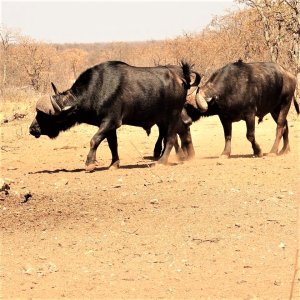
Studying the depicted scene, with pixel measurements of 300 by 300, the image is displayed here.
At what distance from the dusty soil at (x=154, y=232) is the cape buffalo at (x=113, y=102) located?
0.82m

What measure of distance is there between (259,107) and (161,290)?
7900mm

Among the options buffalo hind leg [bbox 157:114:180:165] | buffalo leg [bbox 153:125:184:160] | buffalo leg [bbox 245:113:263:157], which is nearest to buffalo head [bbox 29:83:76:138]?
buffalo hind leg [bbox 157:114:180:165]

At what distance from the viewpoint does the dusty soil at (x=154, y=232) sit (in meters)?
5.75

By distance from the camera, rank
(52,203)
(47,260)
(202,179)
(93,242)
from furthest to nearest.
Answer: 1. (202,179)
2. (52,203)
3. (93,242)
4. (47,260)

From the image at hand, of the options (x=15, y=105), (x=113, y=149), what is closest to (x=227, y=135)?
(x=113, y=149)

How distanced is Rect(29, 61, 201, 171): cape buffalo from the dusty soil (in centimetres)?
82

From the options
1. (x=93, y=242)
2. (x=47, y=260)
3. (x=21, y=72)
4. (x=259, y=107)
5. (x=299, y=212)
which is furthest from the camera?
(x=21, y=72)

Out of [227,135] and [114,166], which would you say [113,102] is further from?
[227,135]

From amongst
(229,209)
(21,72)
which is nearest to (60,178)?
(229,209)

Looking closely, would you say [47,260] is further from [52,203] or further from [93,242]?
[52,203]

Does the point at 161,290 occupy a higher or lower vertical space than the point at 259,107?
lower

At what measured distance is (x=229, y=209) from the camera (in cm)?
777

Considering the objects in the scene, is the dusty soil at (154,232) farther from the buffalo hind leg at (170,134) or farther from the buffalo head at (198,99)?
the buffalo head at (198,99)

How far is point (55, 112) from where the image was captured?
11445 millimetres
